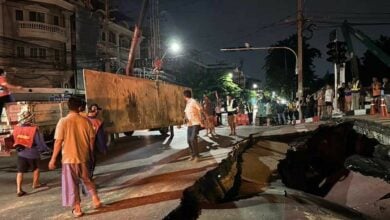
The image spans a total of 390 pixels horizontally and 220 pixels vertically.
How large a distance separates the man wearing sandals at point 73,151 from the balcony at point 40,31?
29129 mm

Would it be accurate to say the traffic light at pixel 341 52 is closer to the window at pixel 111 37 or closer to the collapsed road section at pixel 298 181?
the collapsed road section at pixel 298 181

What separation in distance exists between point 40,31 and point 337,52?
2403cm

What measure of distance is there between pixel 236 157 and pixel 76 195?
5904 mm

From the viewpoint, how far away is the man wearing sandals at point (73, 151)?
576cm

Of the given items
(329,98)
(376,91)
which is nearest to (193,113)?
(376,91)

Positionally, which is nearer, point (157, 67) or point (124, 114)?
point (124, 114)

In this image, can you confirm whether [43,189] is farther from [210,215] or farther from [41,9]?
[41,9]

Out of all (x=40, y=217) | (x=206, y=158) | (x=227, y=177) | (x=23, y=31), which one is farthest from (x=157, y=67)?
(x=40, y=217)

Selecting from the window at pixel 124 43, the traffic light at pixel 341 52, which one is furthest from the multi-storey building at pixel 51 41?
the traffic light at pixel 341 52

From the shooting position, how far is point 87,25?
3697cm

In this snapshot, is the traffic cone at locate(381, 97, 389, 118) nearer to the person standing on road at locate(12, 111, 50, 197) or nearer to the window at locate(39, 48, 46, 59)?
the person standing on road at locate(12, 111, 50, 197)

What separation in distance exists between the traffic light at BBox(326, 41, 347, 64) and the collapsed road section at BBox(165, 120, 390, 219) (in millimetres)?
2482

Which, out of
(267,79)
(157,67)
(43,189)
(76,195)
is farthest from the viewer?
(267,79)

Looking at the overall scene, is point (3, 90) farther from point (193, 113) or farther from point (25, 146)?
point (193, 113)
